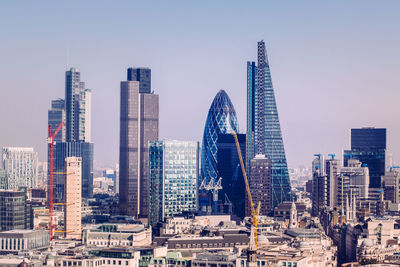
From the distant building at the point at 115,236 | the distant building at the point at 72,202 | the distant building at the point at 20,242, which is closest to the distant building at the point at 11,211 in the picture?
the distant building at the point at 72,202

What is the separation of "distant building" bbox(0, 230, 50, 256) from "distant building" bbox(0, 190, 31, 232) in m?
17.5

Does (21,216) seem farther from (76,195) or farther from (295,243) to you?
(295,243)

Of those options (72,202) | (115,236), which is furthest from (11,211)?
(115,236)

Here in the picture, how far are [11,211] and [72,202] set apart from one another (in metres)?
12.2

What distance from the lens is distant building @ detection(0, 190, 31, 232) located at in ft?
582

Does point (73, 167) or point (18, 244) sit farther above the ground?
point (73, 167)

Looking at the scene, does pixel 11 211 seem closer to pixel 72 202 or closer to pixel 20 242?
pixel 72 202

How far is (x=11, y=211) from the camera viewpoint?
17775 centimetres

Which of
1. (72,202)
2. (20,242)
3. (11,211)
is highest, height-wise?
(72,202)

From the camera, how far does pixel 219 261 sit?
460 feet

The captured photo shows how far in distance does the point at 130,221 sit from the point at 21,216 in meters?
25.9

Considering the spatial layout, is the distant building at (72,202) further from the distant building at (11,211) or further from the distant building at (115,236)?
the distant building at (115,236)

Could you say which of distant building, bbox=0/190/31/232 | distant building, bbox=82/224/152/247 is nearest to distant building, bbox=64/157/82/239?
distant building, bbox=0/190/31/232

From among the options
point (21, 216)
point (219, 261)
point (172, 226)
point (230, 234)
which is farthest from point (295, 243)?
point (21, 216)
